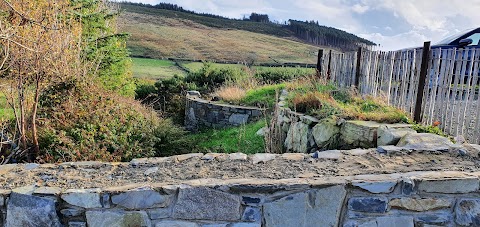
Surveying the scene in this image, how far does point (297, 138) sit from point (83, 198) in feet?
12.3

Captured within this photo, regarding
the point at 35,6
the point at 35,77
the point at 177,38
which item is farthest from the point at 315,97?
the point at 177,38

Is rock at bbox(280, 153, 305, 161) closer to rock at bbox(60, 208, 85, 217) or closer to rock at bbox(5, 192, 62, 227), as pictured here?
rock at bbox(60, 208, 85, 217)

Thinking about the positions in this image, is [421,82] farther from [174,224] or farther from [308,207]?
[174,224]

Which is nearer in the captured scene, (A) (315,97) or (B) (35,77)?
(B) (35,77)

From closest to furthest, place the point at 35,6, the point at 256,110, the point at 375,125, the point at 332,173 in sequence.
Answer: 1. the point at 332,173
2. the point at 375,125
3. the point at 35,6
4. the point at 256,110

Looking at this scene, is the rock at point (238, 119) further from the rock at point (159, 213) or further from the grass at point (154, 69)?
the grass at point (154, 69)

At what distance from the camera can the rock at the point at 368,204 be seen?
2.77 m

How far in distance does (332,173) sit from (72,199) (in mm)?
2072

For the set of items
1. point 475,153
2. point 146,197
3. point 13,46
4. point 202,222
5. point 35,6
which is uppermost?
point 35,6

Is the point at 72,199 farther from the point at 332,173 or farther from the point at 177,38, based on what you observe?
the point at 177,38

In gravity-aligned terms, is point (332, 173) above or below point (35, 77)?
below

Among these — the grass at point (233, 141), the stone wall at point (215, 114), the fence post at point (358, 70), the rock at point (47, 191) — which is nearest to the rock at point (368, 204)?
the rock at point (47, 191)

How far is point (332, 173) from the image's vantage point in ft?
10.2

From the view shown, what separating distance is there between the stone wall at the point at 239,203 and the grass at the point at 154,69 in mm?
14410
